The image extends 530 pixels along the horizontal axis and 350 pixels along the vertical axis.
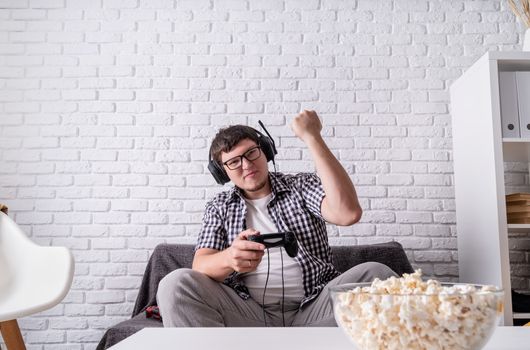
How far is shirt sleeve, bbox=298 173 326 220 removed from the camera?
175 cm

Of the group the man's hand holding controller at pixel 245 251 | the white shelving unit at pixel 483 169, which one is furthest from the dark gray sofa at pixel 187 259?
the man's hand holding controller at pixel 245 251

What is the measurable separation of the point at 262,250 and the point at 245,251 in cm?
5

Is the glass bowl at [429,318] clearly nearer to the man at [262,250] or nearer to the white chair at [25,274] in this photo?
the man at [262,250]

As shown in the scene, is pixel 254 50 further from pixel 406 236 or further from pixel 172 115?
pixel 406 236

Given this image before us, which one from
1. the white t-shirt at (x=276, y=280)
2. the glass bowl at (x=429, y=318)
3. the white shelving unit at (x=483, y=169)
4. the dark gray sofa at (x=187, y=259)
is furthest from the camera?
the dark gray sofa at (x=187, y=259)

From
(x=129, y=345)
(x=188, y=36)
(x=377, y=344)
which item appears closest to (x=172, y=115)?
(x=188, y=36)

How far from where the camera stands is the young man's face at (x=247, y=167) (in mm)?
1784

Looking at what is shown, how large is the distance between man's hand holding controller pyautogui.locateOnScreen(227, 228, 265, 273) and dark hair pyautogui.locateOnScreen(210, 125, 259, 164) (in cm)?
47

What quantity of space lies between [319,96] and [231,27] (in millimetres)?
591

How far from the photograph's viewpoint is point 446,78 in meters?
2.58

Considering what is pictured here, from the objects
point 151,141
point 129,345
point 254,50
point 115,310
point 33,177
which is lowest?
point 115,310

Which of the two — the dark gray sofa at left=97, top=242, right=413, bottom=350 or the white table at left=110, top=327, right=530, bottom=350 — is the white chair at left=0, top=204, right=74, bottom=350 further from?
the white table at left=110, top=327, right=530, bottom=350

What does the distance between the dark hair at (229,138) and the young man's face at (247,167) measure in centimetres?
1

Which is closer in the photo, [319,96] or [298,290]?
[298,290]
